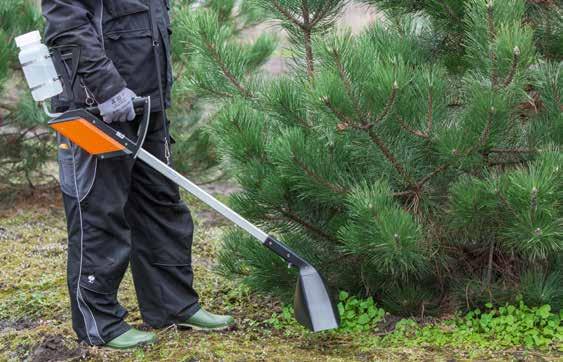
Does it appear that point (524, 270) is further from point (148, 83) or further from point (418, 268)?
point (148, 83)

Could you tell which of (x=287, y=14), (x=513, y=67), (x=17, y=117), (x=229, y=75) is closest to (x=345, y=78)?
(x=513, y=67)

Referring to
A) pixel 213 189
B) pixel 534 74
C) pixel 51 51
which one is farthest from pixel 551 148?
pixel 213 189

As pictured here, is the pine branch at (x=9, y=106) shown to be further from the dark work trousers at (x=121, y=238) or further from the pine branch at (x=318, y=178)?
the pine branch at (x=318, y=178)

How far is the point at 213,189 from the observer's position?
7.45 metres

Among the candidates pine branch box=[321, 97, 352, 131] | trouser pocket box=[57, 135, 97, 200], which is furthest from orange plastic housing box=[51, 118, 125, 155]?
pine branch box=[321, 97, 352, 131]

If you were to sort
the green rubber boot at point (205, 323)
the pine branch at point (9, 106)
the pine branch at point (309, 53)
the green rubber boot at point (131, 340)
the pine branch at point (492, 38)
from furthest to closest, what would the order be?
the pine branch at point (9, 106)
the green rubber boot at point (205, 323)
the pine branch at point (309, 53)
the green rubber boot at point (131, 340)
the pine branch at point (492, 38)

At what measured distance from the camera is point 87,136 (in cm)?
306

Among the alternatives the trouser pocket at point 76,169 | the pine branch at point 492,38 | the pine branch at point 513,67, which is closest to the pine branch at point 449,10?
the pine branch at point 492,38


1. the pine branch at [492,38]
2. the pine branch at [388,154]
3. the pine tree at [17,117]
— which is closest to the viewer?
the pine branch at [492,38]

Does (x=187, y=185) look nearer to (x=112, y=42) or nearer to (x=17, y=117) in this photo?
(x=112, y=42)

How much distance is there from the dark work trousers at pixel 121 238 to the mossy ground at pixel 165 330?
0.11 meters

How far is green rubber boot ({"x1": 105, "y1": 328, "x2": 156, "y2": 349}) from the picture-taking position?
330 centimetres

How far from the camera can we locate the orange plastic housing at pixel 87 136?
304 cm

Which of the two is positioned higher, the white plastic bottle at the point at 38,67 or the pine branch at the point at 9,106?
the white plastic bottle at the point at 38,67
